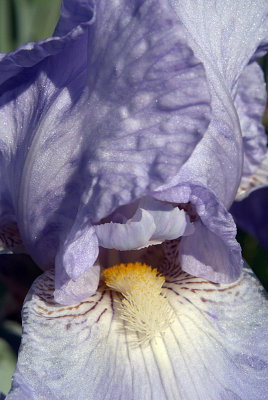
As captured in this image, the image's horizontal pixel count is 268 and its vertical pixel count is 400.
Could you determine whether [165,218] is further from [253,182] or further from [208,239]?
[253,182]

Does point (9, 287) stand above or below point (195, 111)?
below

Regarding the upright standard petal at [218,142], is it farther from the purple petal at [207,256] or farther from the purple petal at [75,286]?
the purple petal at [75,286]

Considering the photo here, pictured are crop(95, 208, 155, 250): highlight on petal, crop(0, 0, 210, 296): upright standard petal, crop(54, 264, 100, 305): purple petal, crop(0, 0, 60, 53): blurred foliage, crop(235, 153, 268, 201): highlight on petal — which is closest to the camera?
crop(0, 0, 210, 296): upright standard petal

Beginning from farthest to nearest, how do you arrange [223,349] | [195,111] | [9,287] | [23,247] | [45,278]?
[9,287] → [23,247] → [45,278] → [223,349] → [195,111]

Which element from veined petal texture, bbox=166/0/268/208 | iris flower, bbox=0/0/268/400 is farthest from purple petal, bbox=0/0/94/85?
veined petal texture, bbox=166/0/268/208

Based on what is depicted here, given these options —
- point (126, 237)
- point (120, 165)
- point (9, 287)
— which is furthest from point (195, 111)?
point (9, 287)

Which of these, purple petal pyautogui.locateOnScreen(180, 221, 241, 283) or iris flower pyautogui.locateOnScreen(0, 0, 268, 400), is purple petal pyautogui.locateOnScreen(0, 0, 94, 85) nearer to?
iris flower pyautogui.locateOnScreen(0, 0, 268, 400)

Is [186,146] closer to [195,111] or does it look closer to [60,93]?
[195,111]
